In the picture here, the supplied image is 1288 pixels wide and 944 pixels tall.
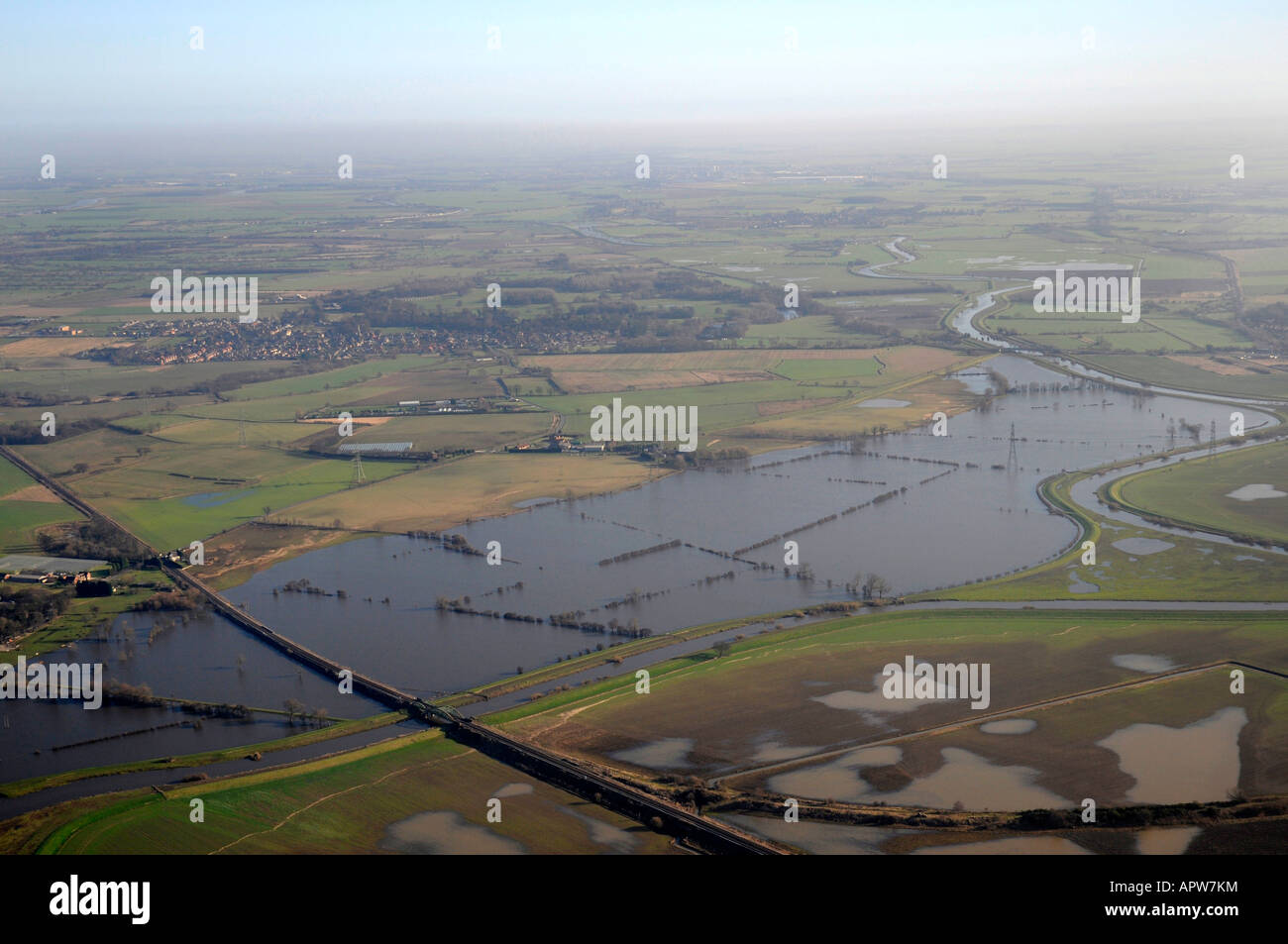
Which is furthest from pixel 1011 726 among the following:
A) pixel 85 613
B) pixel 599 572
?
pixel 85 613

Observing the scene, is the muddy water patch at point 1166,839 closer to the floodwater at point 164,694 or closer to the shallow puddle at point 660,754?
the shallow puddle at point 660,754

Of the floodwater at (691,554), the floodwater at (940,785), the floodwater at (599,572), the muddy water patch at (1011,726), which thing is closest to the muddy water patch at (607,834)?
the floodwater at (940,785)

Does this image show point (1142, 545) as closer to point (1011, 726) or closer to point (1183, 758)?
point (1011, 726)

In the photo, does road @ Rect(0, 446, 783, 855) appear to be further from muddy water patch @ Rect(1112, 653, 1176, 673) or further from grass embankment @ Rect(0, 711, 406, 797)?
muddy water patch @ Rect(1112, 653, 1176, 673)

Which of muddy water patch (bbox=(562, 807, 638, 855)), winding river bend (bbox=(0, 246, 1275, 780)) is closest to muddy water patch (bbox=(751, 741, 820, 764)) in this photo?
muddy water patch (bbox=(562, 807, 638, 855))

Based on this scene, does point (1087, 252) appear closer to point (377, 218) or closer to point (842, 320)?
point (842, 320)

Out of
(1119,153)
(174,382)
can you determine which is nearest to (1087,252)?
(174,382)

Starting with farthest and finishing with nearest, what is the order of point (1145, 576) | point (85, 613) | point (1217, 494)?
1. point (1217, 494)
2. point (1145, 576)
3. point (85, 613)
